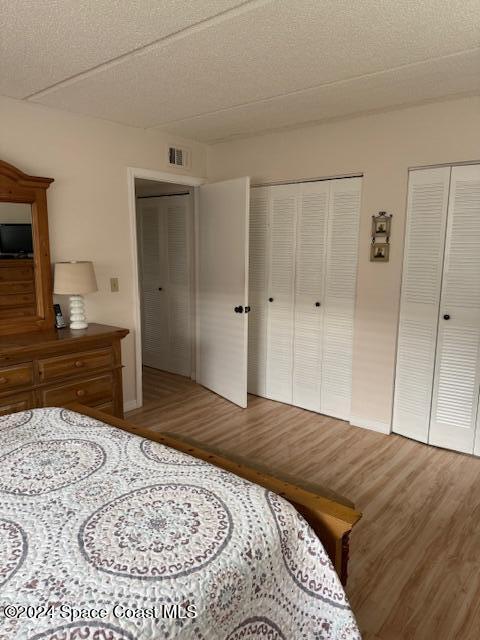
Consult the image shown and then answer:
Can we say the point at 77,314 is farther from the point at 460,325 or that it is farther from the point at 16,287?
the point at 460,325

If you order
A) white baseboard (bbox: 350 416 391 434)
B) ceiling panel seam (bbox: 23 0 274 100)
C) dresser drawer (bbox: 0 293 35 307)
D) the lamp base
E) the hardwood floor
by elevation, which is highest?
ceiling panel seam (bbox: 23 0 274 100)

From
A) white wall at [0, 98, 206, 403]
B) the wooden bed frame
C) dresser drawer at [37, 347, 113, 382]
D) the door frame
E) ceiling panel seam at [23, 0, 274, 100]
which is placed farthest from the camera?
the door frame

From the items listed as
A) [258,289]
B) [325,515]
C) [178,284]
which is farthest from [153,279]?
[325,515]

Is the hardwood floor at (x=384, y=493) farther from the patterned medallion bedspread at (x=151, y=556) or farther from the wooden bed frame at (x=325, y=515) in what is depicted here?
the patterned medallion bedspread at (x=151, y=556)

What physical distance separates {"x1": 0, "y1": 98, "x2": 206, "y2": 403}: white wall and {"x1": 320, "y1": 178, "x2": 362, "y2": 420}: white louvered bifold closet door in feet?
5.01

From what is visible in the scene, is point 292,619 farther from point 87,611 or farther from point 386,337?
point 386,337

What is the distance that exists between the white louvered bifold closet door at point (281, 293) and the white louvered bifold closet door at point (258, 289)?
63 millimetres

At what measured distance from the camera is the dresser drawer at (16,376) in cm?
251

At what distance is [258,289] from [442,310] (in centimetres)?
161

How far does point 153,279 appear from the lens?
4.94 metres

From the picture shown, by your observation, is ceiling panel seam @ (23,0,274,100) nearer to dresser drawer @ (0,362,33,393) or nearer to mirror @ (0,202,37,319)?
mirror @ (0,202,37,319)

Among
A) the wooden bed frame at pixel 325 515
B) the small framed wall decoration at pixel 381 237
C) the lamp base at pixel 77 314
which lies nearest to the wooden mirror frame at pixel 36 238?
the lamp base at pixel 77 314

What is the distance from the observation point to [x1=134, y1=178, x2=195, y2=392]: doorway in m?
4.49

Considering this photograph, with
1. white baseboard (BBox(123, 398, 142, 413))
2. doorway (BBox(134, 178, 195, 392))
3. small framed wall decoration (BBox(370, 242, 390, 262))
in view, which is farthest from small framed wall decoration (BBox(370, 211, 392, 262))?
white baseboard (BBox(123, 398, 142, 413))
